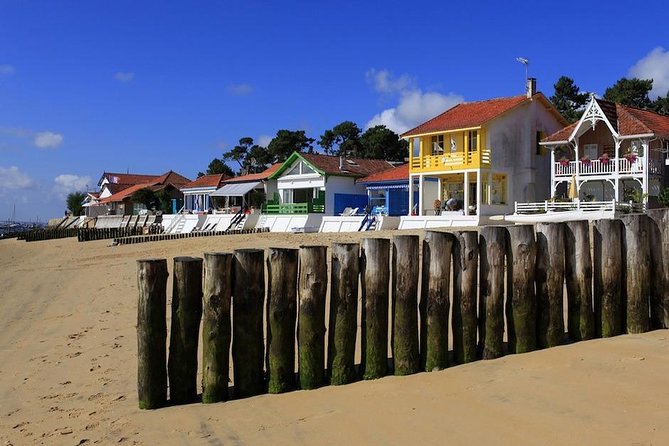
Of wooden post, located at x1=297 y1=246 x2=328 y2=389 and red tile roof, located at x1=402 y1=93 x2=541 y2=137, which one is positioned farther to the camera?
red tile roof, located at x1=402 y1=93 x2=541 y2=137

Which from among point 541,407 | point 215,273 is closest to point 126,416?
point 215,273

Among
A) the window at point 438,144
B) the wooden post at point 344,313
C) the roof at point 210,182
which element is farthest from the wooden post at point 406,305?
the roof at point 210,182

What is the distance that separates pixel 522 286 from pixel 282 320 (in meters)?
2.40

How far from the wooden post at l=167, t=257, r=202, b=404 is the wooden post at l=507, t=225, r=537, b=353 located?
3105 millimetres

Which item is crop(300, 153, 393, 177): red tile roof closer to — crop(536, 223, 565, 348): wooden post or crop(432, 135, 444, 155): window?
A: crop(432, 135, 444, 155): window

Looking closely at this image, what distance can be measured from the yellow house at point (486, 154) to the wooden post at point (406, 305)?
2569cm

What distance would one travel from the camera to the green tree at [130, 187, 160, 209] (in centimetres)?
6418

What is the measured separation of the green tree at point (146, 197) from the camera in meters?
64.2

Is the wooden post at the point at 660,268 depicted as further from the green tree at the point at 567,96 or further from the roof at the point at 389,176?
the green tree at the point at 567,96

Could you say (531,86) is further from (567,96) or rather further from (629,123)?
(567,96)

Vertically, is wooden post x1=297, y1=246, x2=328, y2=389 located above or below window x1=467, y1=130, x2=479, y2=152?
below

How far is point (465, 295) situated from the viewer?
5.61 metres

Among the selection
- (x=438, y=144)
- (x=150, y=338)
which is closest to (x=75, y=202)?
(x=438, y=144)

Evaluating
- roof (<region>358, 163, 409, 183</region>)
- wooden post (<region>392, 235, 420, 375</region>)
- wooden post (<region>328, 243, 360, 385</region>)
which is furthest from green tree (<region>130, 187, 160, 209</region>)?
wooden post (<region>392, 235, 420, 375</region>)
